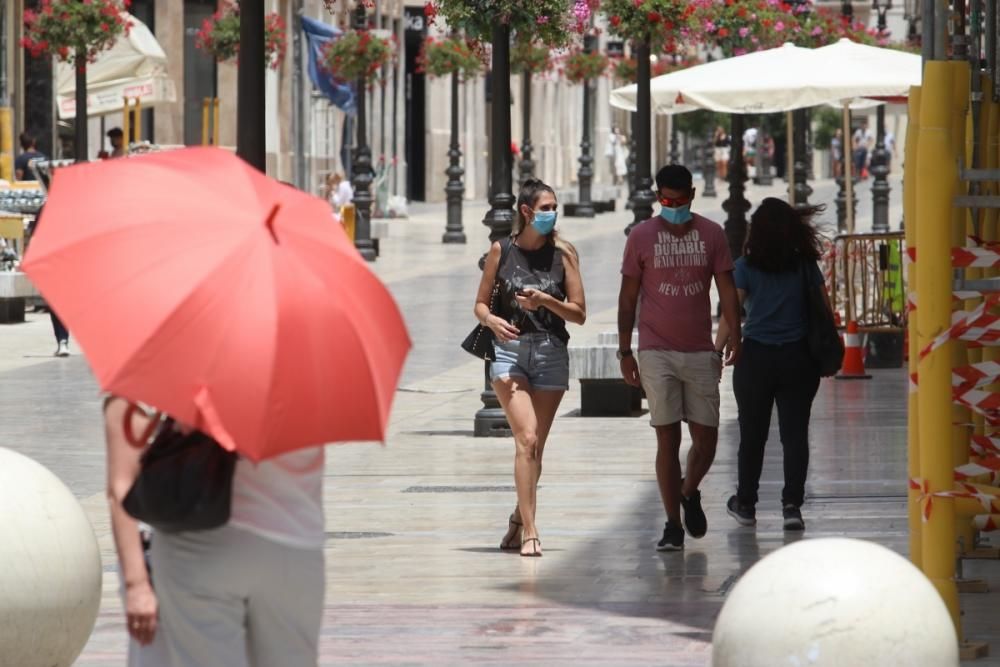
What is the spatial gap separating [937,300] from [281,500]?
3794mm

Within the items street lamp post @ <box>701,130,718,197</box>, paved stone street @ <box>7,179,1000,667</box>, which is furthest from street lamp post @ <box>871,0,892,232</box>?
street lamp post @ <box>701,130,718,197</box>

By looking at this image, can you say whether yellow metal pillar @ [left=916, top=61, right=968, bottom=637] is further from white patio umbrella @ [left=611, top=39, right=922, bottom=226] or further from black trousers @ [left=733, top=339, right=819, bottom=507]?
white patio umbrella @ [left=611, top=39, right=922, bottom=226]

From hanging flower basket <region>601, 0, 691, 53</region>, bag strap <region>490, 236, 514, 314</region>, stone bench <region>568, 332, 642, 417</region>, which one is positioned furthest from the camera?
hanging flower basket <region>601, 0, 691, 53</region>

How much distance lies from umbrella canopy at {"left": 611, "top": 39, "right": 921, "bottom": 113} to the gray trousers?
16149 millimetres

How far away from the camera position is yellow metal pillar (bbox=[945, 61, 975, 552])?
852 centimetres

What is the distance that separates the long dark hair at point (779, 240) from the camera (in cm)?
1148

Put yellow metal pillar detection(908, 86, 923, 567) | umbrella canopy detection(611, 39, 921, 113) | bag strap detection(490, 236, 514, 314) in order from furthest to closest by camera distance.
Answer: umbrella canopy detection(611, 39, 921, 113) < bag strap detection(490, 236, 514, 314) < yellow metal pillar detection(908, 86, 923, 567)

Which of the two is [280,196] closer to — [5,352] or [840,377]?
[840,377]

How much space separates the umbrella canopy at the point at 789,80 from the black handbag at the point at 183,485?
16183 mm

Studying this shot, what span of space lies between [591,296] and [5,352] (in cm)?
829

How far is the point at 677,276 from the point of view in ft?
35.5

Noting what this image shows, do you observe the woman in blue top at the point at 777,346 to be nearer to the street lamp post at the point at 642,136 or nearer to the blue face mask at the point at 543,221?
the blue face mask at the point at 543,221

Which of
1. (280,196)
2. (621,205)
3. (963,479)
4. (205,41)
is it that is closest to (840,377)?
(963,479)

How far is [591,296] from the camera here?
28.8 metres
